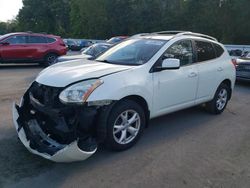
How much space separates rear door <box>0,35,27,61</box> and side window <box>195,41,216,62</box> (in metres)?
9.90

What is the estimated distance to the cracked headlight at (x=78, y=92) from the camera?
3.58 m

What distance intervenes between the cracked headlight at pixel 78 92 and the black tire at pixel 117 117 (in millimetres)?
423

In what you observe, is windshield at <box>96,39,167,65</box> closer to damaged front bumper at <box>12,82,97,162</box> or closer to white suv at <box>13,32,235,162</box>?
white suv at <box>13,32,235,162</box>

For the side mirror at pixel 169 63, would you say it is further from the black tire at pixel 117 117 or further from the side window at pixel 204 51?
the side window at pixel 204 51

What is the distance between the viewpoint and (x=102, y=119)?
3705 mm

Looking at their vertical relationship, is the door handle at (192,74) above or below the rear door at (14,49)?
above

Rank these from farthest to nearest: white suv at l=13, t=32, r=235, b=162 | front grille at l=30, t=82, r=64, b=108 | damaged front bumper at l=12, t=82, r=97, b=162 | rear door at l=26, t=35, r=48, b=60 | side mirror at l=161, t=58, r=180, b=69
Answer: rear door at l=26, t=35, r=48, b=60
side mirror at l=161, t=58, r=180, b=69
front grille at l=30, t=82, r=64, b=108
white suv at l=13, t=32, r=235, b=162
damaged front bumper at l=12, t=82, r=97, b=162

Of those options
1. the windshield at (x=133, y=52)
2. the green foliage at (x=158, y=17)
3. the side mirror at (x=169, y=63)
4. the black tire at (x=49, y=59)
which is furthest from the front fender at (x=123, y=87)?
the green foliage at (x=158, y=17)

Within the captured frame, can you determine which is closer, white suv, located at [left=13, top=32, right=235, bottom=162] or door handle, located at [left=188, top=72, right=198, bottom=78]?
white suv, located at [left=13, top=32, right=235, bottom=162]

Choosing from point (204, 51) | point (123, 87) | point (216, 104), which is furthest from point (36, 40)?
point (123, 87)

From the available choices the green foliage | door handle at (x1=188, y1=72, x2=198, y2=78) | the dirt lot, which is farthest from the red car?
the green foliage

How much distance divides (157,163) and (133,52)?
194 centimetres

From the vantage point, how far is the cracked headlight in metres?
3.58

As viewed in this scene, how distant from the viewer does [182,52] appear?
506cm
